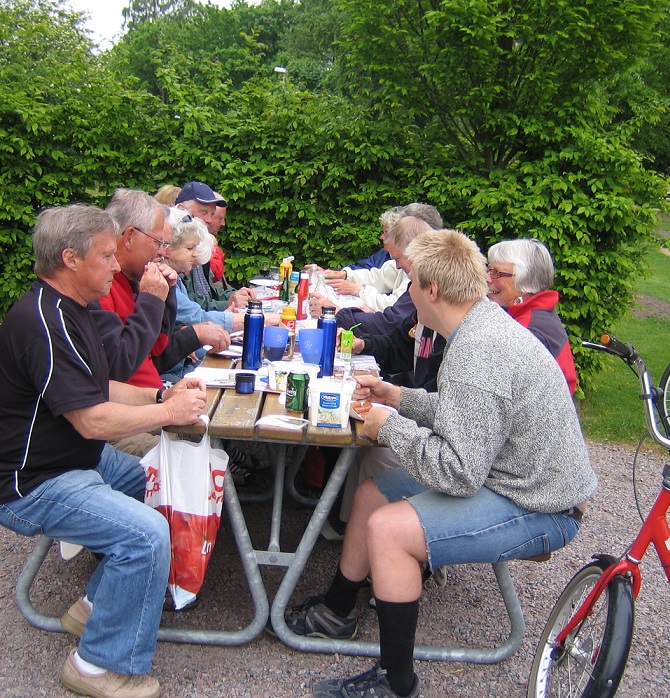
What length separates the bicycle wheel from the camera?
1859 millimetres

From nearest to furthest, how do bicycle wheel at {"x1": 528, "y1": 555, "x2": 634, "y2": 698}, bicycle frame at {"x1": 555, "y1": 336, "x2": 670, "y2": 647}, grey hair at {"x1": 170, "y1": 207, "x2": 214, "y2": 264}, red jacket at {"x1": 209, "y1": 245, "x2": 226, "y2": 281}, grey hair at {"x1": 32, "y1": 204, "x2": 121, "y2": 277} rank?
bicycle wheel at {"x1": 528, "y1": 555, "x2": 634, "y2": 698} → bicycle frame at {"x1": 555, "y1": 336, "x2": 670, "y2": 647} → grey hair at {"x1": 32, "y1": 204, "x2": 121, "y2": 277} → grey hair at {"x1": 170, "y1": 207, "x2": 214, "y2": 264} → red jacket at {"x1": 209, "y1": 245, "x2": 226, "y2": 281}

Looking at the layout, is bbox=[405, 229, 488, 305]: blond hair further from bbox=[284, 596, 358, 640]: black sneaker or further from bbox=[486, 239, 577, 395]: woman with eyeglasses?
bbox=[284, 596, 358, 640]: black sneaker

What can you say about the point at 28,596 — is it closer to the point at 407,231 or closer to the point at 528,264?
the point at 528,264

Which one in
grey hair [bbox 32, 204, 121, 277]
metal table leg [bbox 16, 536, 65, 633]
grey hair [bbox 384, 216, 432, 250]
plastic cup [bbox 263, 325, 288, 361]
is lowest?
metal table leg [bbox 16, 536, 65, 633]

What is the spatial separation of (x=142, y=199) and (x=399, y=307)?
5.11 ft

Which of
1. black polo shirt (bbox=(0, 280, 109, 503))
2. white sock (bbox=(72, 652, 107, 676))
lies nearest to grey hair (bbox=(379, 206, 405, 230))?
black polo shirt (bbox=(0, 280, 109, 503))

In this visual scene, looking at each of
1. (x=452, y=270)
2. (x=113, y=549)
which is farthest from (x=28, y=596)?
(x=452, y=270)

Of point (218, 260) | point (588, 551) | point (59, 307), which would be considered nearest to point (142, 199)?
point (59, 307)

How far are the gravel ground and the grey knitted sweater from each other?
831 mm

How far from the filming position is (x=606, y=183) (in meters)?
5.30

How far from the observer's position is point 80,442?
2.28 m

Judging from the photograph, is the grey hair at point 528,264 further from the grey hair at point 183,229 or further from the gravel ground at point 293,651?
the grey hair at point 183,229

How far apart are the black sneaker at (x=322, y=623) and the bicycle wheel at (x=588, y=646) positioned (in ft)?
2.22

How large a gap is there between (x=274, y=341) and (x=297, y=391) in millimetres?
677
